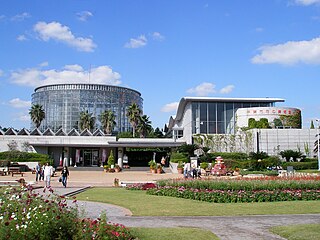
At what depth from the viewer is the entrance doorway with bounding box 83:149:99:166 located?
5728cm

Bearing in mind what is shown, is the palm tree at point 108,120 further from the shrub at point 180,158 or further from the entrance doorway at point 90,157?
the shrub at point 180,158

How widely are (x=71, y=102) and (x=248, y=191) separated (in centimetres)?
9101

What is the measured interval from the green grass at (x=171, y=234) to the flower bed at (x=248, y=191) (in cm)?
677

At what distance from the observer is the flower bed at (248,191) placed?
1547 cm

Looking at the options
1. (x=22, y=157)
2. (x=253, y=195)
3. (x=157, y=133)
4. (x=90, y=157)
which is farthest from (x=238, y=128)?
(x=253, y=195)

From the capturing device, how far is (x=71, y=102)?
10156 cm

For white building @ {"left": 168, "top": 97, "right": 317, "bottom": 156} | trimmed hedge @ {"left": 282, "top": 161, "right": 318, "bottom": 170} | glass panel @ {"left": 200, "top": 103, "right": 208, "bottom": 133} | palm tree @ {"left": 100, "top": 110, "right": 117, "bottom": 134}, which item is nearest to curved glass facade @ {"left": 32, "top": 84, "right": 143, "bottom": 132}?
palm tree @ {"left": 100, "top": 110, "right": 117, "bottom": 134}

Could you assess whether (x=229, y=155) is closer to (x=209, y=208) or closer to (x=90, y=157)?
(x=90, y=157)

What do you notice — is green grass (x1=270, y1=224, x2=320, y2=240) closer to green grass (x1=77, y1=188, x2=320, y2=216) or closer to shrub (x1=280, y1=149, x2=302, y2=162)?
green grass (x1=77, y1=188, x2=320, y2=216)

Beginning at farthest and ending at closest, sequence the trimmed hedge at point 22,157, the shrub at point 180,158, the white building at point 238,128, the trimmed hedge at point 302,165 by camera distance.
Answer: the white building at point 238,128 < the trimmed hedge at point 22,157 < the shrub at point 180,158 < the trimmed hedge at point 302,165

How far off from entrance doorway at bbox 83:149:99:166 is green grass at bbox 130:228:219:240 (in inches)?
1941

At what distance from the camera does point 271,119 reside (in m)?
55.6

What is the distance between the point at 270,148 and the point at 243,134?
446 cm

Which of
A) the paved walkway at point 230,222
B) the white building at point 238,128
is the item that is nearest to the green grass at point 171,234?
the paved walkway at point 230,222
